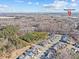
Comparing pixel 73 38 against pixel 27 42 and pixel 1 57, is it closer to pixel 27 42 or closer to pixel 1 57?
pixel 27 42

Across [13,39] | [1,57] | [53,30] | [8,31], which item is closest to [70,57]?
[1,57]

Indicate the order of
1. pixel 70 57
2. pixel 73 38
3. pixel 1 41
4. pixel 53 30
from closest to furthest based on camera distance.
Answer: pixel 70 57
pixel 1 41
pixel 73 38
pixel 53 30

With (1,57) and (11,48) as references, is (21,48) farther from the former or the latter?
(1,57)

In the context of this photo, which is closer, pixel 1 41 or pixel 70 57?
pixel 70 57

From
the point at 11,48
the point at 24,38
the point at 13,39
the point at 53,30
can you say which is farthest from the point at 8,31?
the point at 53,30

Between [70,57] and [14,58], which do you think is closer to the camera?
[70,57]

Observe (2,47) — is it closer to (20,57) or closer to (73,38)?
(20,57)

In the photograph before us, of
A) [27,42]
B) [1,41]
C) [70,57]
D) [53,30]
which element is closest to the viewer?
[70,57]

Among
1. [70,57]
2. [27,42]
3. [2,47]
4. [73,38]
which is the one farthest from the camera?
[73,38]

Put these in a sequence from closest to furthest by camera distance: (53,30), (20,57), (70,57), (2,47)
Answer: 1. (70,57)
2. (20,57)
3. (2,47)
4. (53,30)
